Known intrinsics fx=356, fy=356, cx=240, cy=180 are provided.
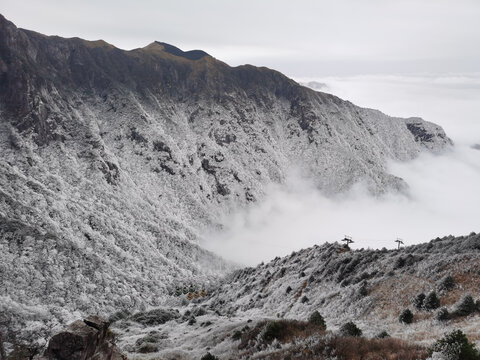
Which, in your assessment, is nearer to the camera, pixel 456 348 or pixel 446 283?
pixel 456 348

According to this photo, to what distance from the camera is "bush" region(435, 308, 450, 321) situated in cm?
2084

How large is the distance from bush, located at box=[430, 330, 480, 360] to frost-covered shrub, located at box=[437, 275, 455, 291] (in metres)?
14.7

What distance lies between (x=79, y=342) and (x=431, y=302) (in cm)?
2151

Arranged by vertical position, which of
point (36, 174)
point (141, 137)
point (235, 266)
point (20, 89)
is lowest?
point (235, 266)

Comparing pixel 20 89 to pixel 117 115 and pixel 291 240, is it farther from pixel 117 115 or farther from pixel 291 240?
pixel 291 240

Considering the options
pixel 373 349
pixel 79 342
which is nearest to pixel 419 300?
pixel 373 349

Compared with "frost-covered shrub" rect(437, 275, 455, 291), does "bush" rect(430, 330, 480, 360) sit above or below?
above

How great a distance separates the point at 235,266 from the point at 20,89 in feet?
294

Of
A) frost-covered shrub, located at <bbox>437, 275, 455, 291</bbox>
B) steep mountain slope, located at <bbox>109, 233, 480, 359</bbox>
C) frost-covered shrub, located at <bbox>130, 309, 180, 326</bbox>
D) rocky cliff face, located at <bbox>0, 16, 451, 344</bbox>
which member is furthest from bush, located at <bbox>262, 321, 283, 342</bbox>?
rocky cliff face, located at <bbox>0, 16, 451, 344</bbox>

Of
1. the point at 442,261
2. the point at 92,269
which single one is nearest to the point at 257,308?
the point at 442,261

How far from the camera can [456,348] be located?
1216cm

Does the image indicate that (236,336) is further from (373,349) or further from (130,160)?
(130,160)

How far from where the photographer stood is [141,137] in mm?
133875

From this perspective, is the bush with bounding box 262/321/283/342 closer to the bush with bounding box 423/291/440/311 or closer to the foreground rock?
the foreground rock
